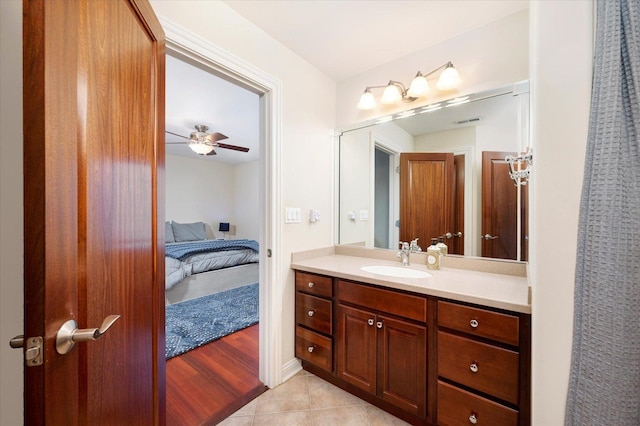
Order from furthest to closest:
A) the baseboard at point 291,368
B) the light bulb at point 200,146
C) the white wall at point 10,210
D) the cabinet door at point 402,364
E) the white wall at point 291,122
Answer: the light bulb at point 200,146, the baseboard at point 291,368, the white wall at point 291,122, the cabinet door at point 402,364, the white wall at point 10,210

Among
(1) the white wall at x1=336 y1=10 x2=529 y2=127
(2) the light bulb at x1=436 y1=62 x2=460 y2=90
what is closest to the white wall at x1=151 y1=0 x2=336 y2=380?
(1) the white wall at x1=336 y1=10 x2=529 y2=127

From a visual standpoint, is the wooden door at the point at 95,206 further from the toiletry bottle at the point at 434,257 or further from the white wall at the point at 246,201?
the white wall at the point at 246,201

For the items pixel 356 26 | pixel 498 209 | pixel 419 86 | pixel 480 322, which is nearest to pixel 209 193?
pixel 356 26

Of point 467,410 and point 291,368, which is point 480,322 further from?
point 291,368

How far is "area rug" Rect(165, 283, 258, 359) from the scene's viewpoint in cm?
227

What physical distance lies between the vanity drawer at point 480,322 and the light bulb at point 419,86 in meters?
1.43

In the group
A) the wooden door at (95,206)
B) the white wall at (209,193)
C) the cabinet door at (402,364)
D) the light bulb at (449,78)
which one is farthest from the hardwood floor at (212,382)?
the white wall at (209,193)

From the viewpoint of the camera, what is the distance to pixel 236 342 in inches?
90.7

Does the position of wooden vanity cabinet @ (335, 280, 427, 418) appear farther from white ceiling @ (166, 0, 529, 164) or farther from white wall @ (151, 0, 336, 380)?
white ceiling @ (166, 0, 529, 164)

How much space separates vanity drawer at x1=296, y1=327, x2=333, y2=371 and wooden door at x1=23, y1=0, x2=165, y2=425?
0.95m

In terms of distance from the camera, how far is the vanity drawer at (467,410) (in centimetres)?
107

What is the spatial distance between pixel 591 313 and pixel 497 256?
105 centimetres

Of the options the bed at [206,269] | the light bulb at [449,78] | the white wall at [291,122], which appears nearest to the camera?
the white wall at [291,122]

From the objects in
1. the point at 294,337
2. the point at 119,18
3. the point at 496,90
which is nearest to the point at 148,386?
the point at 294,337
